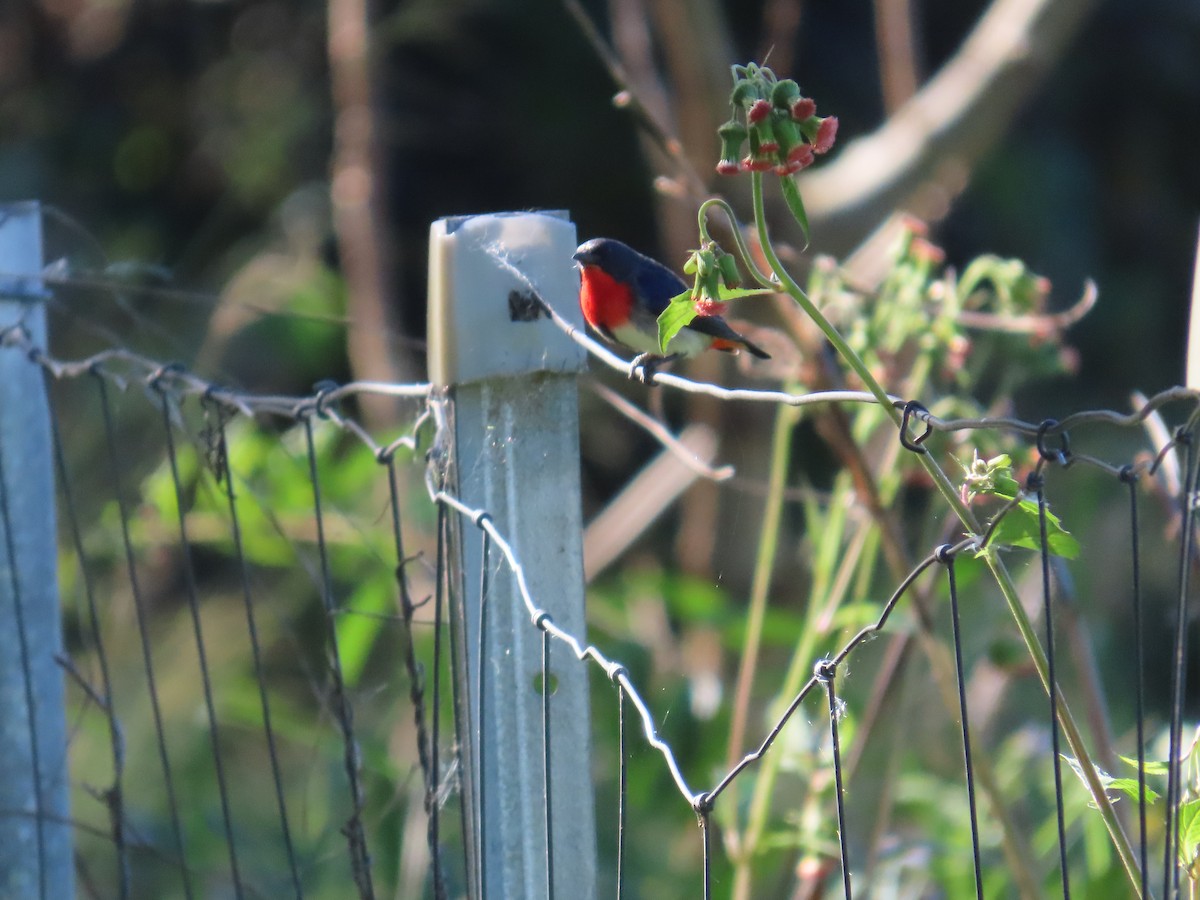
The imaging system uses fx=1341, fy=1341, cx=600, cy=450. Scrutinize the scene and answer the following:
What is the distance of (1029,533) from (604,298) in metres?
1.16

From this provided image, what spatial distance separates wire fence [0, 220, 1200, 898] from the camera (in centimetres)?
95

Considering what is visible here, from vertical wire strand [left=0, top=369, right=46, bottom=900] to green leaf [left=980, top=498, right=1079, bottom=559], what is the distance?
4.55 ft

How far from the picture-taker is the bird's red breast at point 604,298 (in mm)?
1938

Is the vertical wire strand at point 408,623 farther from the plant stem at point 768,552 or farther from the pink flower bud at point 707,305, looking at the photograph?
the plant stem at point 768,552

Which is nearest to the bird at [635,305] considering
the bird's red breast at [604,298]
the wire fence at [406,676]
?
the bird's red breast at [604,298]

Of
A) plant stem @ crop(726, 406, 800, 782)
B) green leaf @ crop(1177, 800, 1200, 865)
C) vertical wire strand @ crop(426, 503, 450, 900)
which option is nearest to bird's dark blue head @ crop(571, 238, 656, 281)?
plant stem @ crop(726, 406, 800, 782)

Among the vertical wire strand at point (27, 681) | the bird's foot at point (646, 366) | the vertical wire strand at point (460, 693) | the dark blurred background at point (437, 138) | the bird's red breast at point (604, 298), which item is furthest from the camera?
the dark blurred background at point (437, 138)

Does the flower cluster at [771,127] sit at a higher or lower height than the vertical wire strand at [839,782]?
higher

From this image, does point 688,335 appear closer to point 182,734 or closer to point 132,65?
point 182,734

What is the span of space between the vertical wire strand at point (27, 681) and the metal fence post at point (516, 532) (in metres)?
0.88

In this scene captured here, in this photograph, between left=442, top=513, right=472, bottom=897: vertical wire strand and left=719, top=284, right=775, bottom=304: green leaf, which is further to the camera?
left=442, top=513, right=472, bottom=897: vertical wire strand

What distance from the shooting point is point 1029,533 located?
875 millimetres

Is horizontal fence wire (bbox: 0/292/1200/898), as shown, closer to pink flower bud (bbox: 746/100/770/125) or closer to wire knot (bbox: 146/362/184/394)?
wire knot (bbox: 146/362/184/394)

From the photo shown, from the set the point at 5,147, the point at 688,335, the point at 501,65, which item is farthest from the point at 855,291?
the point at 5,147
